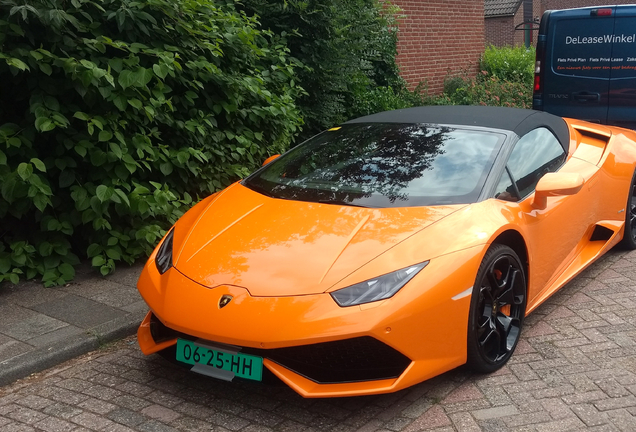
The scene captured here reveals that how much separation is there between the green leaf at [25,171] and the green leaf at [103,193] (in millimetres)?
445

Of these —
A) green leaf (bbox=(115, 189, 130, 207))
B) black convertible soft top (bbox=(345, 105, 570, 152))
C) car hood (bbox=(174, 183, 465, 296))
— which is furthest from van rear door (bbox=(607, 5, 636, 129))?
green leaf (bbox=(115, 189, 130, 207))

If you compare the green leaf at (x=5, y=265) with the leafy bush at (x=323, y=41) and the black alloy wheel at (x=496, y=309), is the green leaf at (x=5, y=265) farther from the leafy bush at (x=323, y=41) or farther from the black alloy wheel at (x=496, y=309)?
the leafy bush at (x=323, y=41)

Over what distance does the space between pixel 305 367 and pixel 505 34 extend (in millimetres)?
32191

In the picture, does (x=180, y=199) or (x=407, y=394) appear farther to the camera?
(x=180, y=199)

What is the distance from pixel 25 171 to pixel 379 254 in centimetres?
261

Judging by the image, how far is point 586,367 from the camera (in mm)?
3557

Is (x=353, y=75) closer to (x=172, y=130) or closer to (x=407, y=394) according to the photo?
(x=172, y=130)

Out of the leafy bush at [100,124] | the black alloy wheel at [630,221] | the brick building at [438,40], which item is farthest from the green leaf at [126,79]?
the brick building at [438,40]

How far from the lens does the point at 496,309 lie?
3549 millimetres

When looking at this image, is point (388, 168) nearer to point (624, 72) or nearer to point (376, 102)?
point (624, 72)

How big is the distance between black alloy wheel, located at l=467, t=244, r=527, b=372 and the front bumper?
194 millimetres

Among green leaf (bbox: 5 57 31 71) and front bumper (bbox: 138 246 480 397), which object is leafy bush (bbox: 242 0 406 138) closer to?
green leaf (bbox: 5 57 31 71)

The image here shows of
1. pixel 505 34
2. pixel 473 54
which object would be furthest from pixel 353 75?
pixel 505 34

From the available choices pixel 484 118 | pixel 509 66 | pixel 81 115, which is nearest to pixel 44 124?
pixel 81 115
